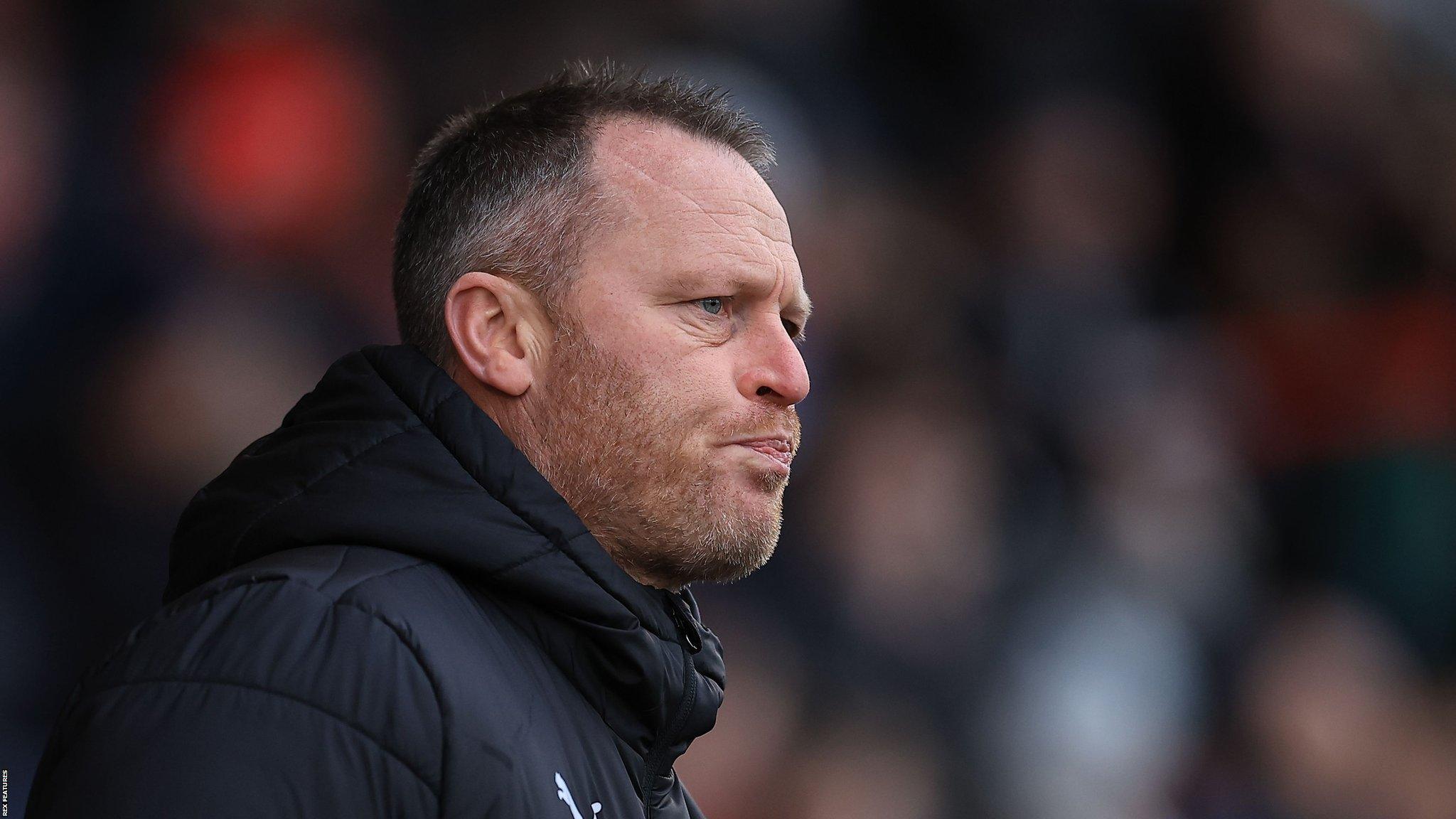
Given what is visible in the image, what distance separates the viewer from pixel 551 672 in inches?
42.3

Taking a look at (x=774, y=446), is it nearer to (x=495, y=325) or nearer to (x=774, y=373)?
(x=774, y=373)

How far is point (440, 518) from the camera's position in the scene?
1022mm

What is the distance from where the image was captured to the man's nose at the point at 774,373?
1303 millimetres

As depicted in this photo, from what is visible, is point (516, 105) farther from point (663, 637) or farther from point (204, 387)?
point (204, 387)

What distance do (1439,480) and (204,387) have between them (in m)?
2.96

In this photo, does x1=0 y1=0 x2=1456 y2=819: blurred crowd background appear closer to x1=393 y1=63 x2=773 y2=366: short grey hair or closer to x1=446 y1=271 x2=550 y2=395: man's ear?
x1=393 y1=63 x2=773 y2=366: short grey hair

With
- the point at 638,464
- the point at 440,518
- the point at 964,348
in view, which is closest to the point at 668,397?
the point at 638,464

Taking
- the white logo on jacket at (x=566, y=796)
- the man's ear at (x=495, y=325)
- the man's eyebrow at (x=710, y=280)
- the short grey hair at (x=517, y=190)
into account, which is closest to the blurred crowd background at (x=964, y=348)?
the short grey hair at (x=517, y=190)

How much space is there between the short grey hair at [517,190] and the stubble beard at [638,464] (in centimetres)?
9

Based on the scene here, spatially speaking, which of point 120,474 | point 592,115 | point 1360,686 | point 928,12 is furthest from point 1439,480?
point 120,474

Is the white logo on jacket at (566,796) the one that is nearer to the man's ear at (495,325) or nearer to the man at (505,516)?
the man at (505,516)

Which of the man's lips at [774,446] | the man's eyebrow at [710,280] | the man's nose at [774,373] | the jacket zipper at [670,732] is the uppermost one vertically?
the man's eyebrow at [710,280]

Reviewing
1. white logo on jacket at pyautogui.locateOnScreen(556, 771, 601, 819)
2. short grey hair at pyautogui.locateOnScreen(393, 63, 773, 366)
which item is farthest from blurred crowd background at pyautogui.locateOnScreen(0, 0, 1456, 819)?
white logo on jacket at pyautogui.locateOnScreen(556, 771, 601, 819)

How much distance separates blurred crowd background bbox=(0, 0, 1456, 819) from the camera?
6.43 ft
